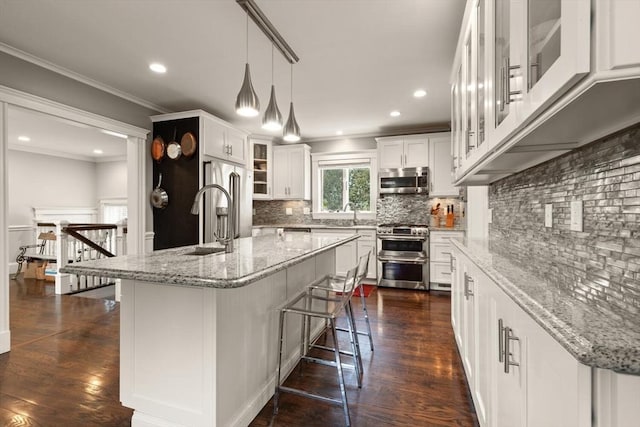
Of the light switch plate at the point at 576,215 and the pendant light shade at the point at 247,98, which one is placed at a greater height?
the pendant light shade at the point at 247,98

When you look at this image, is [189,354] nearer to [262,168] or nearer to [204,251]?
[204,251]

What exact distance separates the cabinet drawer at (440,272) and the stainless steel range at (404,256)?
0.09 meters

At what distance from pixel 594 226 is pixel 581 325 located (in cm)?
58

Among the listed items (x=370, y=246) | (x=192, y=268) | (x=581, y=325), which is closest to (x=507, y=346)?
(x=581, y=325)

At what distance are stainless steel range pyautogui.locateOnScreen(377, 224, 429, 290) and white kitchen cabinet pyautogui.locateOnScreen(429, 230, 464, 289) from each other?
7cm

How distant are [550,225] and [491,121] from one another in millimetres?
550

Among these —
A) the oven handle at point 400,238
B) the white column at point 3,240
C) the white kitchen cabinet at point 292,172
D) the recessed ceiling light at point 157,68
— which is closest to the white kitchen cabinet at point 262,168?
the white kitchen cabinet at point 292,172

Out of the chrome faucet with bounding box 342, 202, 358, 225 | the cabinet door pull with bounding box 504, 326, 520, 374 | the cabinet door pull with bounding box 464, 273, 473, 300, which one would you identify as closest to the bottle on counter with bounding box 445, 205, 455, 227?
Result: the chrome faucet with bounding box 342, 202, 358, 225

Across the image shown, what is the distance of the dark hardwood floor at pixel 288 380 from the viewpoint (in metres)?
1.79

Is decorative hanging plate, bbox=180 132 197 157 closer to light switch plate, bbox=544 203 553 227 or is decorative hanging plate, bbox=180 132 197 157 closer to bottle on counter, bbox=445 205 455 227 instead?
light switch plate, bbox=544 203 553 227

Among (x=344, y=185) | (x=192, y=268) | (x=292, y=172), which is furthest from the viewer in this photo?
(x=344, y=185)

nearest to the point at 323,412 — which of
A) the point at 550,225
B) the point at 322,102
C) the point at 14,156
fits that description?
the point at 550,225

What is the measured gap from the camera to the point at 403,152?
508 centimetres

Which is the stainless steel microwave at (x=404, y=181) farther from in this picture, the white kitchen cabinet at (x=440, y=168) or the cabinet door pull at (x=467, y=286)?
the cabinet door pull at (x=467, y=286)
